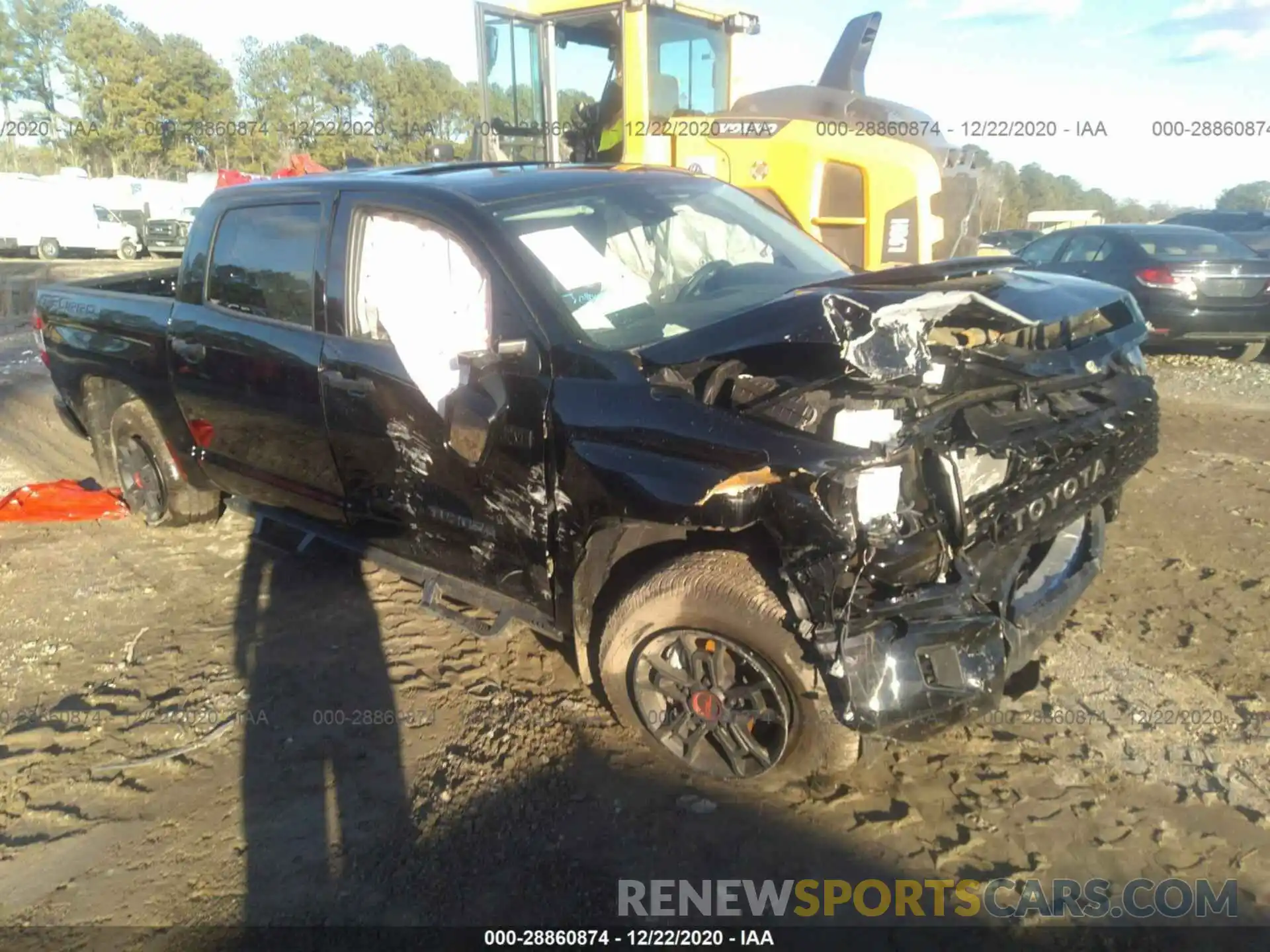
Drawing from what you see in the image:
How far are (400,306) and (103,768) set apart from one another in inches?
78.7

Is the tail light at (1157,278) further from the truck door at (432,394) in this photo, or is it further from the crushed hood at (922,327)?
the truck door at (432,394)

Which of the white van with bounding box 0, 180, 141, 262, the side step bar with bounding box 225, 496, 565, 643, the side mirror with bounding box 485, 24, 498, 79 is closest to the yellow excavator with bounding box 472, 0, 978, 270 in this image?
the side mirror with bounding box 485, 24, 498, 79

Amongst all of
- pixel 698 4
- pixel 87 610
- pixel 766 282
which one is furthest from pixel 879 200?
pixel 87 610

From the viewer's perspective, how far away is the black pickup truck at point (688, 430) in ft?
8.16

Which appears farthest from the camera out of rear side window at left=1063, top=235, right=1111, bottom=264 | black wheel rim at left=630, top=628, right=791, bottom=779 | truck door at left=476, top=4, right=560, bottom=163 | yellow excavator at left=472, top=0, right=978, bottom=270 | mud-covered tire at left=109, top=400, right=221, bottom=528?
rear side window at left=1063, top=235, right=1111, bottom=264

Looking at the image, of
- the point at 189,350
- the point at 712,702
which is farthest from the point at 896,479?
the point at 189,350

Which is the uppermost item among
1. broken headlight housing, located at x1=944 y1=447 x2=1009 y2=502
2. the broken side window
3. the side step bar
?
the broken side window

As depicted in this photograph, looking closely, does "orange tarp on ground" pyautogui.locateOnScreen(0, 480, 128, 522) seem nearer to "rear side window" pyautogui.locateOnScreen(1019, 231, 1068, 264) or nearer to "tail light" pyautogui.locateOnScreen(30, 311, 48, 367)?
"tail light" pyautogui.locateOnScreen(30, 311, 48, 367)

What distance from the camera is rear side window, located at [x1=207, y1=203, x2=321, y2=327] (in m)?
3.76

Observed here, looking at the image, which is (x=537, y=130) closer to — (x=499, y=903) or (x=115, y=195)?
(x=499, y=903)

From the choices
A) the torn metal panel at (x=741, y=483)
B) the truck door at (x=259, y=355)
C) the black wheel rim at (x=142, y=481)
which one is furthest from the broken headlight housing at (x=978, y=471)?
the black wheel rim at (x=142, y=481)

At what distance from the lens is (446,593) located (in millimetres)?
3580

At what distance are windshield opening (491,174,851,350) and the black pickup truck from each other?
15 mm

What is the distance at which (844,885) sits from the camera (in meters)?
2.54
